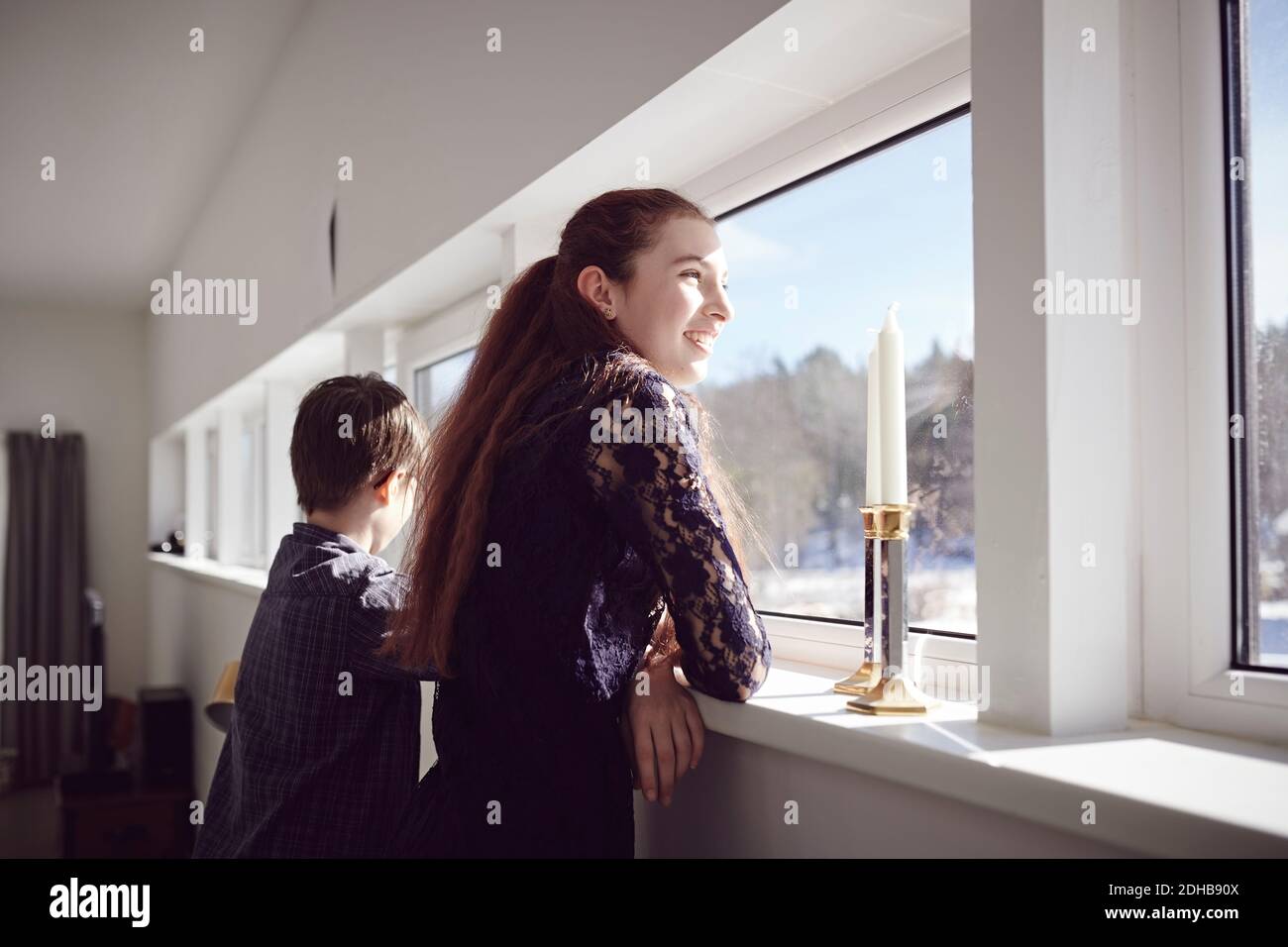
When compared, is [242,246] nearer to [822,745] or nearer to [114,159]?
[114,159]

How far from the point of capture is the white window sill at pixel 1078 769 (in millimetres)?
590

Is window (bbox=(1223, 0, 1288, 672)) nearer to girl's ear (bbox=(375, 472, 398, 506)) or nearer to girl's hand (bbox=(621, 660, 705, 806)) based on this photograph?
girl's hand (bbox=(621, 660, 705, 806))

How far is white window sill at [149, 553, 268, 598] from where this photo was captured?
3.16m

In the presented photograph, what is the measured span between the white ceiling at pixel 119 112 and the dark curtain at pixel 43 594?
4.93ft

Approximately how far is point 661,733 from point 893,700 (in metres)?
0.23

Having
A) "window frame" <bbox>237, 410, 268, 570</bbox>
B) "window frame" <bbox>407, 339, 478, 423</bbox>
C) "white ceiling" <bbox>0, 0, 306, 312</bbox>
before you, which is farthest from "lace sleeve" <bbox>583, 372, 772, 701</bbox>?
"window frame" <bbox>237, 410, 268, 570</bbox>

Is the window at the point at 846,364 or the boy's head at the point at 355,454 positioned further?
the boy's head at the point at 355,454

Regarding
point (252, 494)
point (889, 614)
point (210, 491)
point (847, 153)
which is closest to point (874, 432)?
point (889, 614)

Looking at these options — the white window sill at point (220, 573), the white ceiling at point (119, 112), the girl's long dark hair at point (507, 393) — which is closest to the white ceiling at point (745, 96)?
the girl's long dark hair at point (507, 393)

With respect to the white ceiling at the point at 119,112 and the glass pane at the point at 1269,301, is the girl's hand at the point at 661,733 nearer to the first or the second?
the glass pane at the point at 1269,301

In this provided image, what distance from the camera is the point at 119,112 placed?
3.27 metres

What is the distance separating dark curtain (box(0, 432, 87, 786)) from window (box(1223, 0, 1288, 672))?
21.3ft

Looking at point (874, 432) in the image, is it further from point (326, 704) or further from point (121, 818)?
point (121, 818)
